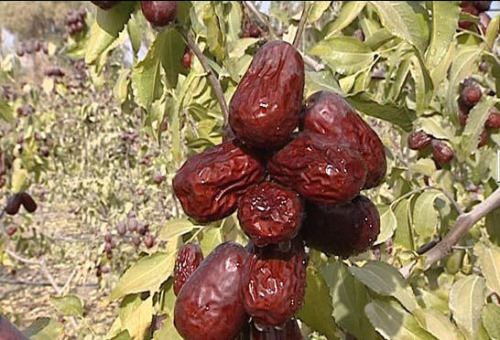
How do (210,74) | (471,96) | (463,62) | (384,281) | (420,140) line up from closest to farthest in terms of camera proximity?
(210,74) < (384,281) < (463,62) < (471,96) < (420,140)

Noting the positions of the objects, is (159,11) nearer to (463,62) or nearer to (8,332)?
(8,332)

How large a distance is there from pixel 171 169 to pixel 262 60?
3543mm

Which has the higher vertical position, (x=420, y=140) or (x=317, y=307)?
(x=317, y=307)

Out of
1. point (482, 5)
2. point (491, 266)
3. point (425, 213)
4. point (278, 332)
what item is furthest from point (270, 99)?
point (482, 5)

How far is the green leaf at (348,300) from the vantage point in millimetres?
1186

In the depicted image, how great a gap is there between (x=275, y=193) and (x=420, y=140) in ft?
5.09

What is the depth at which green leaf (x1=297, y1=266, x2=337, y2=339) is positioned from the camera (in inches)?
42.3

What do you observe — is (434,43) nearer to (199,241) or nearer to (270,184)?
(270,184)

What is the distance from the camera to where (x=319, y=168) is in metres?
0.83

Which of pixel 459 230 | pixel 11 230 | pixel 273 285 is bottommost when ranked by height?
pixel 11 230

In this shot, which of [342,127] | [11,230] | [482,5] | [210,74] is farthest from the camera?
[11,230]

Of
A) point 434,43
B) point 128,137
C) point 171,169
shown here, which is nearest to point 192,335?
point 434,43

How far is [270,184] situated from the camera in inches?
34.2

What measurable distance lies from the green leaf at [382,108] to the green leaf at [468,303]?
472mm
